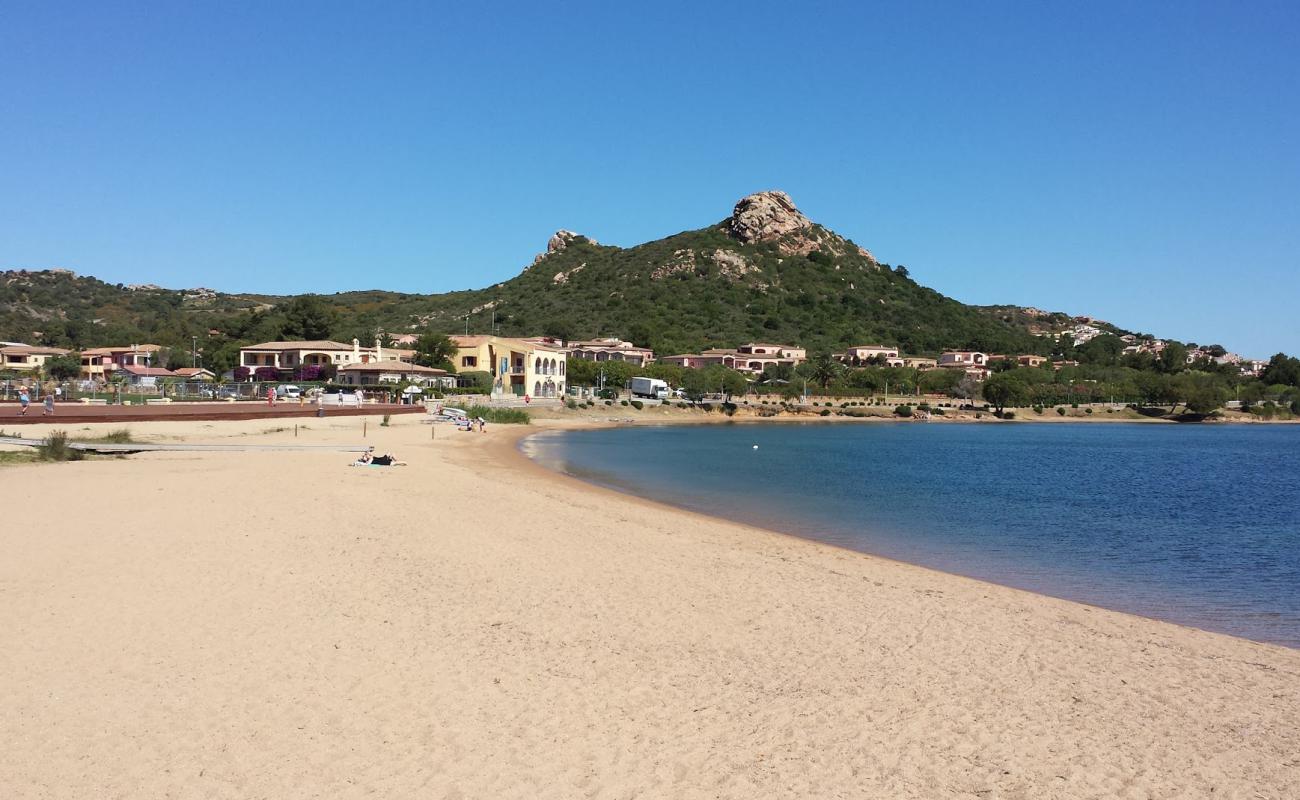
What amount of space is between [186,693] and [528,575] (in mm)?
5149

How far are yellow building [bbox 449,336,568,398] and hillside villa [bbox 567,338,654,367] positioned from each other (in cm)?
2251

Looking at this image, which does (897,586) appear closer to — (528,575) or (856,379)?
(528,575)

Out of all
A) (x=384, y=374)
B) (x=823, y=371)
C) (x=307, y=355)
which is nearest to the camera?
(x=384, y=374)

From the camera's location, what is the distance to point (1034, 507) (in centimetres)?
2544

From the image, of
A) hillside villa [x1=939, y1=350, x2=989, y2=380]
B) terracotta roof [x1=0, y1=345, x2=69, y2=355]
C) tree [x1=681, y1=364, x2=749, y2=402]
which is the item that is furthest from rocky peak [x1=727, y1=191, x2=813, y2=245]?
terracotta roof [x1=0, y1=345, x2=69, y2=355]

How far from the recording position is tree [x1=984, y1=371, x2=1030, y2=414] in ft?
376

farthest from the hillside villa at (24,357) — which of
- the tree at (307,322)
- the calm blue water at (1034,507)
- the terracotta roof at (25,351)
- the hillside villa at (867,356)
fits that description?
the hillside villa at (867,356)

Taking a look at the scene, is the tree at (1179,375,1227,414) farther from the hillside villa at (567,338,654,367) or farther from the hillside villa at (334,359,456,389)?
the hillside villa at (334,359,456,389)

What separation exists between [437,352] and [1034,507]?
62.7m

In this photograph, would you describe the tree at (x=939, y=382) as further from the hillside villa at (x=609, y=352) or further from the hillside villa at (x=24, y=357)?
the hillside villa at (x=24, y=357)

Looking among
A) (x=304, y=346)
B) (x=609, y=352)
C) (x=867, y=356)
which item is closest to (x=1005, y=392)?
(x=867, y=356)

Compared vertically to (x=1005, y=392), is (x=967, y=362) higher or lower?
higher

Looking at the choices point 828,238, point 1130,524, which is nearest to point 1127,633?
point 1130,524

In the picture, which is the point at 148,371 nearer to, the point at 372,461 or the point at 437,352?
the point at 437,352
